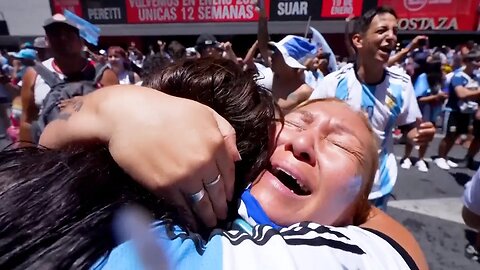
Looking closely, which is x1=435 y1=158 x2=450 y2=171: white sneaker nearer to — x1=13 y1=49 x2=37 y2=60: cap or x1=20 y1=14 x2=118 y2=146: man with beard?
x1=20 y1=14 x2=118 y2=146: man with beard

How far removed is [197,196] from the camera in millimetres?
789

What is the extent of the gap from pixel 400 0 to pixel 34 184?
1560 centimetres

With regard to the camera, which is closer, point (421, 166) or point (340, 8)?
point (421, 166)

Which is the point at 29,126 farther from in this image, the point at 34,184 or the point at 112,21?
the point at 112,21

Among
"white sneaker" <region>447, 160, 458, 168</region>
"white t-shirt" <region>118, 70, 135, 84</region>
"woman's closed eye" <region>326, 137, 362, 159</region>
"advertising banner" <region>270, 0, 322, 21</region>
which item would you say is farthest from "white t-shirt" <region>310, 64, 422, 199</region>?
"advertising banner" <region>270, 0, 322, 21</region>

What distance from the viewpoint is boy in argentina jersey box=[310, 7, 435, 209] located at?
302 cm

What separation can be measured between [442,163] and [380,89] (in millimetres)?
3983

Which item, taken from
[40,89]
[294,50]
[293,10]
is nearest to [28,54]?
[40,89]

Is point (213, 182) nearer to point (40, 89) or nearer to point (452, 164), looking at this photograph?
point (40, 89)

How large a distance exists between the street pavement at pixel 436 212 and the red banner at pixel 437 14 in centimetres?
969

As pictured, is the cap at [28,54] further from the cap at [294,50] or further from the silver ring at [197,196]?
the silver ring at [197,196]

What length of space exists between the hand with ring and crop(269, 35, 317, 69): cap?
299cm

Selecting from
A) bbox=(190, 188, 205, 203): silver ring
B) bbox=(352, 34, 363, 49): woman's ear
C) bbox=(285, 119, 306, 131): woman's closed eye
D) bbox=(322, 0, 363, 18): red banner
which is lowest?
bbox=(322, 0, 363, 18): red banner

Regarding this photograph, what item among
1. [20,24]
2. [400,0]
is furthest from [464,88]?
[20,24]
